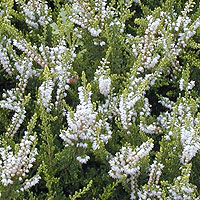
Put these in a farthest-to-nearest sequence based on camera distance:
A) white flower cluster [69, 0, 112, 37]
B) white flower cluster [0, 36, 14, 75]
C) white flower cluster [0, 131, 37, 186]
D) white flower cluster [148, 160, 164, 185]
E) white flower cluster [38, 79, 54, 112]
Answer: white flower cluster [69, 0, 112, 37]
white flower cluster [0, 36, 14, 75]
white flower cluster [38, 79, 54, 112]
white flower cluster [148, 160, 164, 185]
white flower cluster [0, 131, 37, 186]

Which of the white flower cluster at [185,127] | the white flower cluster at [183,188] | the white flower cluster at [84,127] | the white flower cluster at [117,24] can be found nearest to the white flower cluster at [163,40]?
the white flower cluster at [117,24]

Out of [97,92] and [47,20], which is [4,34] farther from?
[97,92]

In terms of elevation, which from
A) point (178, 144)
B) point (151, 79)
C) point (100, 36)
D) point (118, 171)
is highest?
point (100, 36)

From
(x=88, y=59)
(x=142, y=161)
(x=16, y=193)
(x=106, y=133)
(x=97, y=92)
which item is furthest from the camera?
(x=88, y=59)

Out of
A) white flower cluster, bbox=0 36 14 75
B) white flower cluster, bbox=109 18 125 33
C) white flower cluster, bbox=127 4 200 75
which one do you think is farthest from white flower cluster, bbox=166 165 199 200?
white flower cluster, bbox=0 36 14 75

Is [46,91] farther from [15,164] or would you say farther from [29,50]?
[15,164]

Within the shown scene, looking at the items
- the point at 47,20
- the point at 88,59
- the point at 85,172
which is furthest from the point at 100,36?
the point at 85,172

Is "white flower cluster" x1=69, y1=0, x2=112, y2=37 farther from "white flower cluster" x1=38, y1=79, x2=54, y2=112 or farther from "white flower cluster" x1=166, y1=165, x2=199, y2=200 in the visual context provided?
"white flower cluster" x1=166, y1=165, x2=199, y2=200
